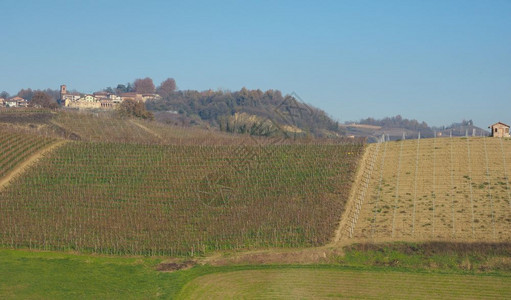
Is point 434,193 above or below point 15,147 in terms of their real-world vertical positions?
below

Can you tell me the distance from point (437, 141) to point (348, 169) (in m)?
8.68

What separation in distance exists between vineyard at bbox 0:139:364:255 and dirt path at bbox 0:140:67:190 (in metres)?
0.65

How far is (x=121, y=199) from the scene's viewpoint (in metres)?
35.6

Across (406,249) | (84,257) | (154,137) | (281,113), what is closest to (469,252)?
(406,249)

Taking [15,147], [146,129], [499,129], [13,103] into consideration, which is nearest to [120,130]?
[146,129]

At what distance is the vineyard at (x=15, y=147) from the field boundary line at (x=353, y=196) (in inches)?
818

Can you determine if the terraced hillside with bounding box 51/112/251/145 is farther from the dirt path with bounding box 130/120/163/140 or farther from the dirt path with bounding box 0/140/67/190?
the dirt path with bounding box 0/140/67/190

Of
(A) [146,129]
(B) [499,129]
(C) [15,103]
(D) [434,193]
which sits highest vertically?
(C) [15,103]

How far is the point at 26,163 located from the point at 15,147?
9.13 ft

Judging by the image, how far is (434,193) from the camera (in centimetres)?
3434

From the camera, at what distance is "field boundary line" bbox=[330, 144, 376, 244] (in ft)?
101

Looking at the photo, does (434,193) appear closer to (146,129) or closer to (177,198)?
(177,198)

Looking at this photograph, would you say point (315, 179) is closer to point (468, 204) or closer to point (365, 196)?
point (365, 196)

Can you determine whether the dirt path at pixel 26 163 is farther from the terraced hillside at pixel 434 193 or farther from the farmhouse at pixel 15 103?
the farmhouse at pixel 15 103
